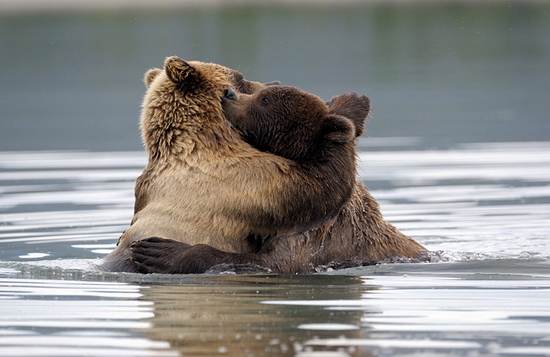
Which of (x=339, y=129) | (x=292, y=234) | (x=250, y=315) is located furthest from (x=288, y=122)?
(x=250, y=315)

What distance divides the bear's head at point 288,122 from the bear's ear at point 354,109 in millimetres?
31

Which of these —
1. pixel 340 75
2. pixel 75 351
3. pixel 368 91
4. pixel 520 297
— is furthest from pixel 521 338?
pixel 340 75

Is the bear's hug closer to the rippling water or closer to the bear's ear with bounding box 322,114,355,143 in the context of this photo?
the bear's ear with bounding box 322,114,355,143

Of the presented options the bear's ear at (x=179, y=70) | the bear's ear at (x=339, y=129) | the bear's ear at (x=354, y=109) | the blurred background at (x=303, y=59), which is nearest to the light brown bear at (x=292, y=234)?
the bear's ear at (x=354, y=109)

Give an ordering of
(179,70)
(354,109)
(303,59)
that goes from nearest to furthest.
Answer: (179,70)
(354,109)
(303,59)

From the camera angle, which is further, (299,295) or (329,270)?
(329,270)

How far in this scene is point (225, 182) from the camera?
770cm

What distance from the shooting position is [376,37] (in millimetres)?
38125

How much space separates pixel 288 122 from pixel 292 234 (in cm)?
71

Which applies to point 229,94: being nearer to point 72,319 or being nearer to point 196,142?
point 196,142

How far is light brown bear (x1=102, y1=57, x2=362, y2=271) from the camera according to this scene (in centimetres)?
768

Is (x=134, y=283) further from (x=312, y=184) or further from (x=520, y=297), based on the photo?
(x=520, y=297)

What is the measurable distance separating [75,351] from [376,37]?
33002mm

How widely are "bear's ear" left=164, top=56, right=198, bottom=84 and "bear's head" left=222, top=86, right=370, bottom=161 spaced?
0.27 meters
